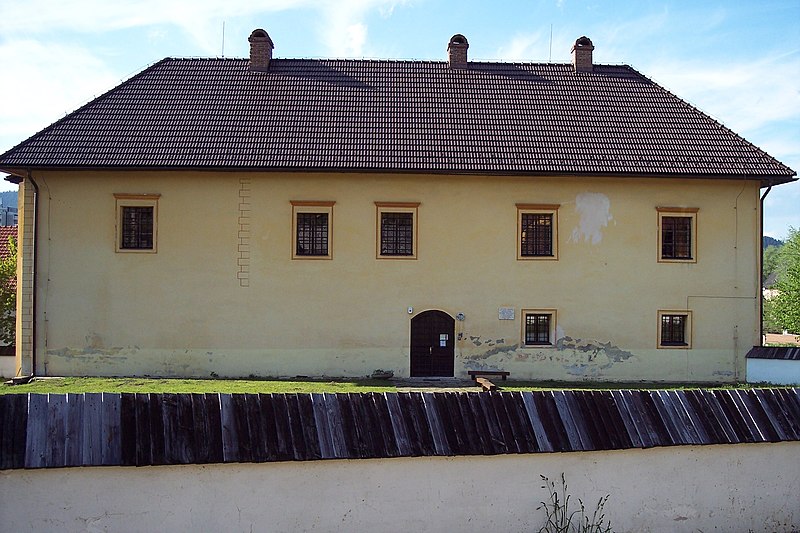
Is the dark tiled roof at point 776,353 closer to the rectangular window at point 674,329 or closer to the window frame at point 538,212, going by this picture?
the rectangular window at point 674,329

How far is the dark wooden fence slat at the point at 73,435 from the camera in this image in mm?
6215

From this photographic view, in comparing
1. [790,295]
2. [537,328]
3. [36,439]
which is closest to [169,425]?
[36,439]

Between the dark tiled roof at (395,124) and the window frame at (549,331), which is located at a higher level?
the dark tiled roof at (395,124)

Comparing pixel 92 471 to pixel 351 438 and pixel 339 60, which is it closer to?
pixel 351 438

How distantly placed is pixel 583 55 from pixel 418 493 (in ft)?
65.7

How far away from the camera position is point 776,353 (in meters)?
17.4

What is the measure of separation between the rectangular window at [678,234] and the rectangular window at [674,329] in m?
1.57

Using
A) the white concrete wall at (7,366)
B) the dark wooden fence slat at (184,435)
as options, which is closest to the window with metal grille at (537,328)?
the white concrete wall at (7,366)

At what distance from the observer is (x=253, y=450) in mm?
6492

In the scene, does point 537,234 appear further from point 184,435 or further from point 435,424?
point 184,435

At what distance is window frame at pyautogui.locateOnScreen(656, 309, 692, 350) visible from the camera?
20.3 m

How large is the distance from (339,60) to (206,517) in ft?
62.8

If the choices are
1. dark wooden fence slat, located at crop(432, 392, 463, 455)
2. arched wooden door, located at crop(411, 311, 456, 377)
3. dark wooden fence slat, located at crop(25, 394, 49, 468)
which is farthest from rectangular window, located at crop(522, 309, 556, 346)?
dark wooden fence slat, located at crop(25, 394, 49, 468)

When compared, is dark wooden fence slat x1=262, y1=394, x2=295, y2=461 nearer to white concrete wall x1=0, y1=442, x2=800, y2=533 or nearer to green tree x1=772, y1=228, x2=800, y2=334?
white concrete wall x1=0, y1=442, x2=800, y2=533
